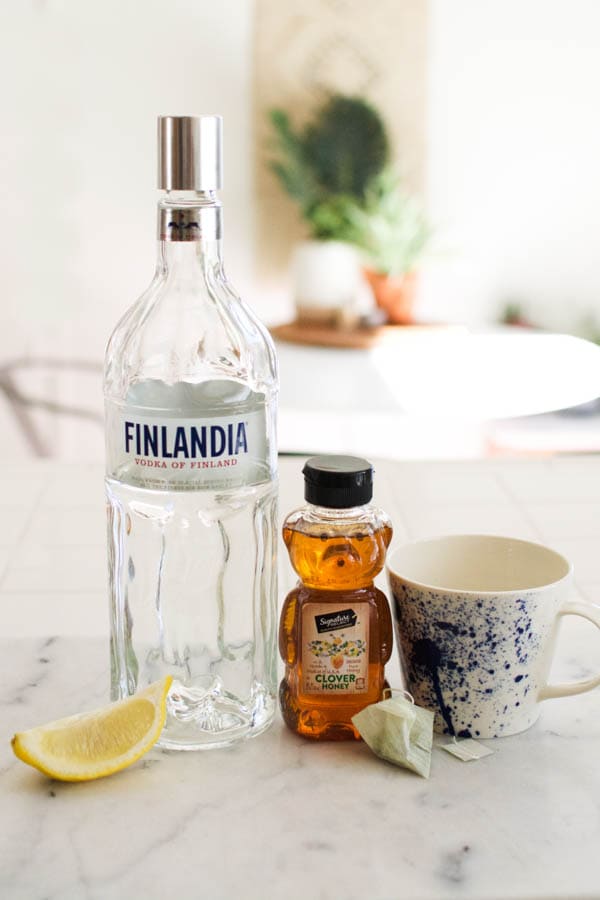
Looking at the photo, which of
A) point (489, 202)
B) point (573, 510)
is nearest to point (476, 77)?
point (489, 202)

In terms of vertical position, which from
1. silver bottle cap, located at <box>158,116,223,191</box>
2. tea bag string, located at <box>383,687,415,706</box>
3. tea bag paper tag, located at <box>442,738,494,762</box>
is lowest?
tea bag paper tag, located at <box>442,738,494,762</box>

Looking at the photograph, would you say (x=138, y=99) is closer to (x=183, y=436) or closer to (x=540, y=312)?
(x=540, y=312)

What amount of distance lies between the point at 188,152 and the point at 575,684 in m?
0.38

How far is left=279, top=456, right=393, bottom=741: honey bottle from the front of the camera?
25.5 inches

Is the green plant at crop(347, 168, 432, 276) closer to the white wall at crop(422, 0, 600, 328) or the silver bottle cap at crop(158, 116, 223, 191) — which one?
the white wall at crop(422, 0, 600, 328)

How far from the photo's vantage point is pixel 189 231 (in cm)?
62

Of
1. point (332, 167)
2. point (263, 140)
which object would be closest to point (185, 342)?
point (332, 167)

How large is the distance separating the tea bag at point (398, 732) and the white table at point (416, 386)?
1.86 metres

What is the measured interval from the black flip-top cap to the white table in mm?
1836

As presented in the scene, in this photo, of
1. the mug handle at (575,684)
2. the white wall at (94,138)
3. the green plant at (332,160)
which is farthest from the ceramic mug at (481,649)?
the white wall at (94,138)

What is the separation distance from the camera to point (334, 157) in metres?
3.65

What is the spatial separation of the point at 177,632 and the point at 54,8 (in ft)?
11.5

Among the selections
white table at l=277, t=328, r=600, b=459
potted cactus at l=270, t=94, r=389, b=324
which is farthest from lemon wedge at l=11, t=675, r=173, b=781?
Answer: potted cactus at l=270, t=94, r=389, b=324

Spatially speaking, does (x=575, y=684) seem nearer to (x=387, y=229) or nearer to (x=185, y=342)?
(x=185, y=342)
